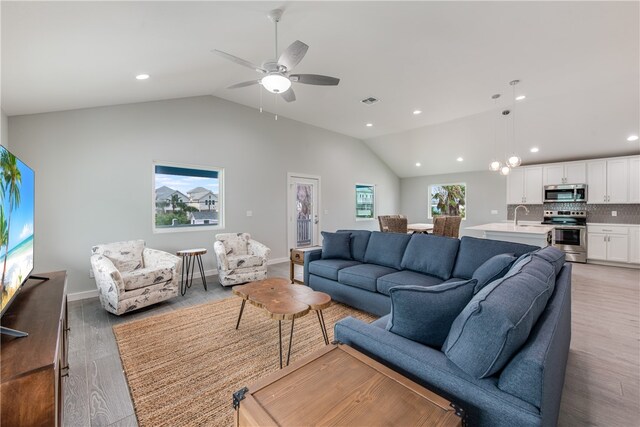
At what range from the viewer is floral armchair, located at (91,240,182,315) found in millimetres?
3051

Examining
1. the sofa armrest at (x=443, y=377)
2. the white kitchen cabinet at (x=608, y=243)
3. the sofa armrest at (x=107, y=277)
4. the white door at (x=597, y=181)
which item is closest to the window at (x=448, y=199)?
the white door at (x=597, y=181)

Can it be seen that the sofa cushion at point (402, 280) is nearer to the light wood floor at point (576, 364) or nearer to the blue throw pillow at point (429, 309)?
the light wood floor at point (576, 364)

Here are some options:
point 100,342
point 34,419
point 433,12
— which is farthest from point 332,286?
point 433,12

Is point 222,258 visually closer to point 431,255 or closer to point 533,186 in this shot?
point 431,255

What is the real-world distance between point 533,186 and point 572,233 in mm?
1321

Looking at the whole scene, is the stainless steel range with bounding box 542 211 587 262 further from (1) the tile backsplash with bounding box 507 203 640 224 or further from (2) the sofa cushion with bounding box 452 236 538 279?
(2) the sofa cushion with bounding box 452 236 538 279

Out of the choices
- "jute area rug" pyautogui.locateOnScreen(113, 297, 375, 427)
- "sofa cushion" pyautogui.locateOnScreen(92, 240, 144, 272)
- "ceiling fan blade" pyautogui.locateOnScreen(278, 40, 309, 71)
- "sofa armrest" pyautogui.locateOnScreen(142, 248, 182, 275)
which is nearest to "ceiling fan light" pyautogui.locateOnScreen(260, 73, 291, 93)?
"ceiling fan blade" pyautogui.locateOnScreen(278, 40, 309, 71)

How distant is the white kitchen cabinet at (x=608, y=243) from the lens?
5523mm

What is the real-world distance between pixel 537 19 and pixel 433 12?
3.44 feet

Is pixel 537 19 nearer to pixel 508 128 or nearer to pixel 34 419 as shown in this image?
pixel 508 128

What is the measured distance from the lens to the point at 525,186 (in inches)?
266

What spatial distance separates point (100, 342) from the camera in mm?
2543

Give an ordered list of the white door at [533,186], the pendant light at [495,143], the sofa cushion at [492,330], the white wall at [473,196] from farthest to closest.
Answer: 1. the white wall at [473,196]
2. the white door at [533,186]
3. the pendant light at [495,143]
4. the sofa cushion at [492,330]

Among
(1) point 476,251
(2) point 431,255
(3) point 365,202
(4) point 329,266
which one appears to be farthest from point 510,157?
(3) point 365,202
